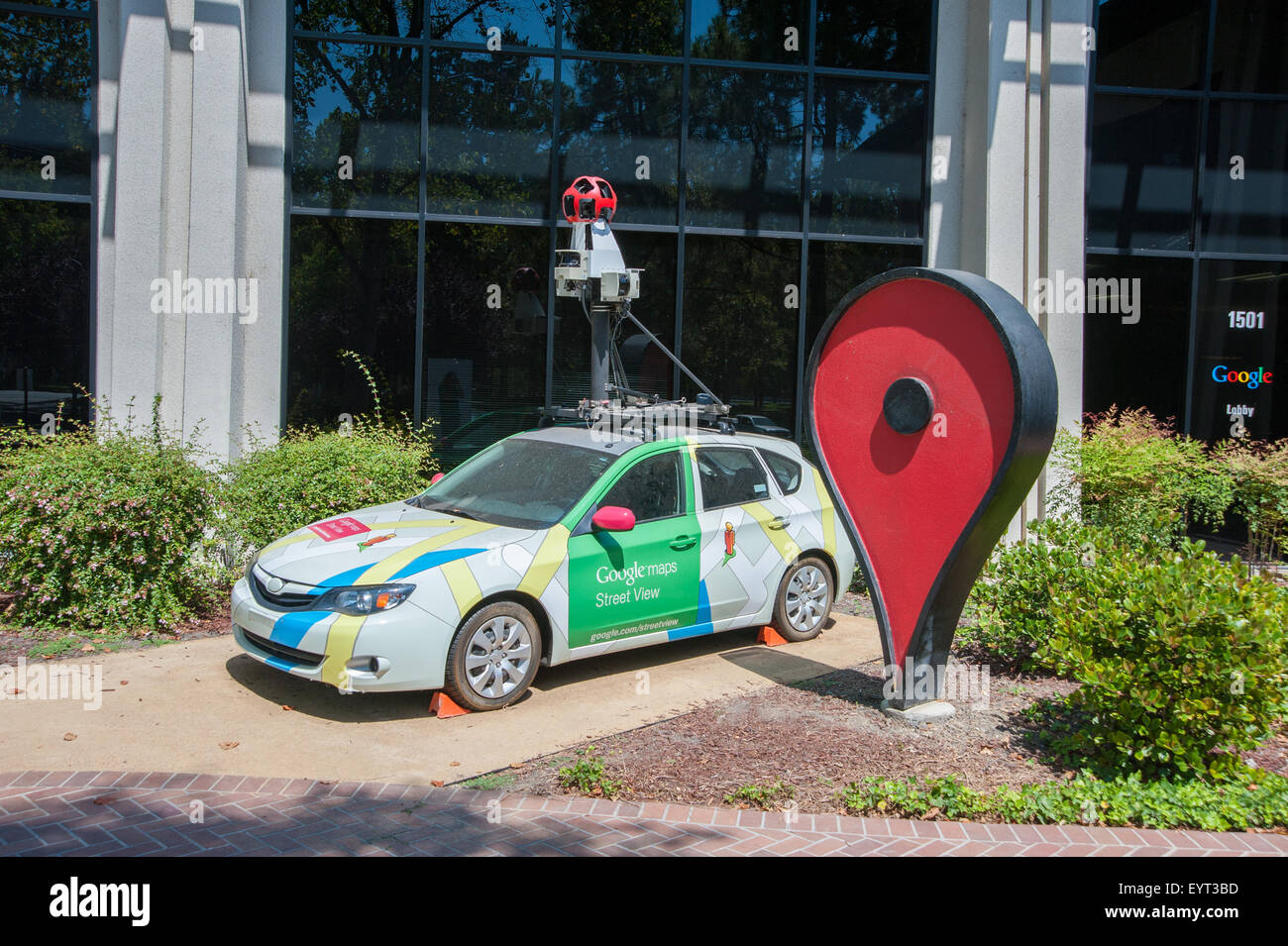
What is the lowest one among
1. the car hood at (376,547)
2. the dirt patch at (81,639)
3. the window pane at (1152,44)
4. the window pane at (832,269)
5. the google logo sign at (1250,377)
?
the dirt patch at (81,639)

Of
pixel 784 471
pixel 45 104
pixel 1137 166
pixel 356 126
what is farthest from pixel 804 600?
pixel 45 104

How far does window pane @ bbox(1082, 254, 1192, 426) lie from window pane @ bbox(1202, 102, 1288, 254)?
2.29 feet

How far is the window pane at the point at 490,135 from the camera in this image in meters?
10.9

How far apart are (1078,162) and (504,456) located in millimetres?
7194

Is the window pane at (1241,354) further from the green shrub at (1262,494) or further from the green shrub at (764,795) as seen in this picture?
the green shrub at (764,795)

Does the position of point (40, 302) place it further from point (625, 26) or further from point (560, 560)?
point (560, 560)

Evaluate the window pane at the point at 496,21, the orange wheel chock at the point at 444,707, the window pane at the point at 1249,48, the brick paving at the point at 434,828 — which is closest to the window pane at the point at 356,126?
the window pane at the point at 496,21

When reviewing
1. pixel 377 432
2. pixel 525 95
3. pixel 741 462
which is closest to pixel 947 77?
pixel 525 95

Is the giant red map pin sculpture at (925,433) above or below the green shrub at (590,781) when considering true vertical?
above

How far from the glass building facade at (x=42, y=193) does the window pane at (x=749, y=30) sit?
238 inches

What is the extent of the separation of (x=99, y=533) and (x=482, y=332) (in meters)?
4.62

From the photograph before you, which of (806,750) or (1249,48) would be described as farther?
(1249,48)

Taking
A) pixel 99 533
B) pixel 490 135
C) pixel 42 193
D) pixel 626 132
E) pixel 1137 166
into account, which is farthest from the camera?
pixel 1137 166

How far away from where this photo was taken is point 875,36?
11656 millimetres
